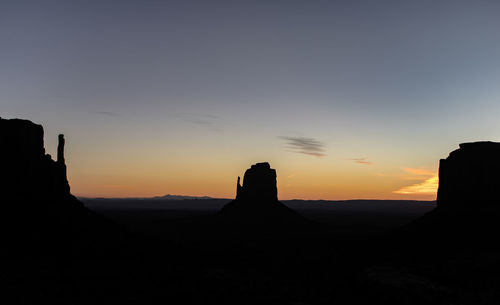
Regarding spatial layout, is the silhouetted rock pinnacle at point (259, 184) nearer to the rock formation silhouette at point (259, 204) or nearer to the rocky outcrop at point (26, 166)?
the rock formation silhouette at point (259, 204)

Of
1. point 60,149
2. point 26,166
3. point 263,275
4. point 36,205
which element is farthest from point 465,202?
point 26,166

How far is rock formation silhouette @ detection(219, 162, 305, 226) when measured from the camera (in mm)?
107250

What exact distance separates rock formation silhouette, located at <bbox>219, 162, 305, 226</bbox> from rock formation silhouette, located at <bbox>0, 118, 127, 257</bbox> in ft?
203

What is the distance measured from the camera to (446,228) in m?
51.7

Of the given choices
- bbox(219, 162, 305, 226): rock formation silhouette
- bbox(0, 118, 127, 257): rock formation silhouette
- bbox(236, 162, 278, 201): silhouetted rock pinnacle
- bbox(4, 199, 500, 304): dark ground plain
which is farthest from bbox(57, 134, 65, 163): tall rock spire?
bbox(236, 162, 278, 201): silhouetted rock pinnacle

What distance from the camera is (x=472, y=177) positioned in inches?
2125

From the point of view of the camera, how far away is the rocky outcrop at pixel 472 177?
52031 mm

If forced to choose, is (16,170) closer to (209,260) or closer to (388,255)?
(209,260)

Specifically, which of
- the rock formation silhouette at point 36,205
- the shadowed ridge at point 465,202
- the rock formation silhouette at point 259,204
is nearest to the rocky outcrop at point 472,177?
the shadowed ridge at point 465,202

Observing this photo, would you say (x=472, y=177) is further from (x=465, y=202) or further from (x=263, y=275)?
(x=263, y=275)

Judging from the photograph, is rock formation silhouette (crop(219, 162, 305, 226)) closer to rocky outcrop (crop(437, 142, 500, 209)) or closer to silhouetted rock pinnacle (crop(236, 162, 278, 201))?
silhouetted rock pinnacle (crop(236, 162, 278, 201))

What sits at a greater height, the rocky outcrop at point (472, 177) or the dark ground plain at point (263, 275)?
the rocky outcrop at point (472, 177)

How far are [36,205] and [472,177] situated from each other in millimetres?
58848

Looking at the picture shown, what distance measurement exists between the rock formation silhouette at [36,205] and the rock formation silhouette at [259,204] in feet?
203
